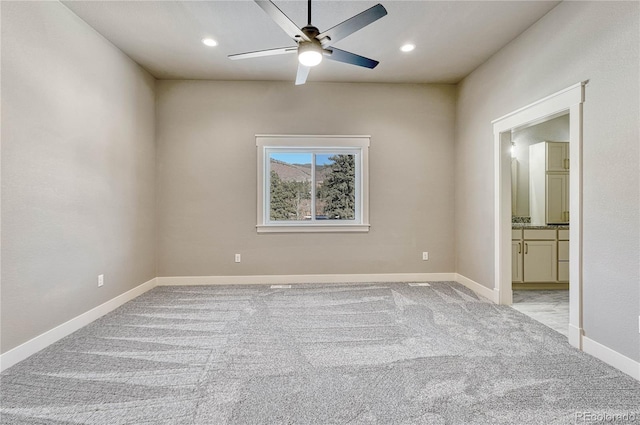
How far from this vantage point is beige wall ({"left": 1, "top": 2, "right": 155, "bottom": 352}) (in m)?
2.20

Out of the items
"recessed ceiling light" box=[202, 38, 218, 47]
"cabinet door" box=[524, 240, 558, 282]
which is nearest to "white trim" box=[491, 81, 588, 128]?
"cabinet door" box=[524, 240, 558, 282]

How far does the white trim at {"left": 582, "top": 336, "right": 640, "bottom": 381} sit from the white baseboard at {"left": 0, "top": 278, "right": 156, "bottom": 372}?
429 cm

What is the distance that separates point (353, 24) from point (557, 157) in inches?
156

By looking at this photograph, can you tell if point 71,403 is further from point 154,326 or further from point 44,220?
point 44,220

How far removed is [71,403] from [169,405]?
0.58 meters

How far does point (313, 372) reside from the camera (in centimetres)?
208

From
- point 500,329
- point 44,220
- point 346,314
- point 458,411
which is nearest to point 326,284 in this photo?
point 346,314

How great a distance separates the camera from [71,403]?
1.76 meters

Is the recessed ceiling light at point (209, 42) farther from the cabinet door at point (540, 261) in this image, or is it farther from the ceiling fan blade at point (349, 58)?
the cabinet door at point (540, 261)

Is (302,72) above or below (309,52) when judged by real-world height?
above

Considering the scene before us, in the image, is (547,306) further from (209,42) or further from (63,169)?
(63,169)

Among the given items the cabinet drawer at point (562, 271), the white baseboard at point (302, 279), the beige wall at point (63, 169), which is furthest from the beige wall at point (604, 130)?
the beige wall at point (63, 169)

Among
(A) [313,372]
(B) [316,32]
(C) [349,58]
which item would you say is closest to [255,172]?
(C) [349,58]

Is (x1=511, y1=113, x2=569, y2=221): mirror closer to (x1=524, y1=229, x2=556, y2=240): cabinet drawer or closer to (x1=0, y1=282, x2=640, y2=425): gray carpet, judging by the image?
(x1=524, y1=229, x2=556, y2=240): cabinet drawer
